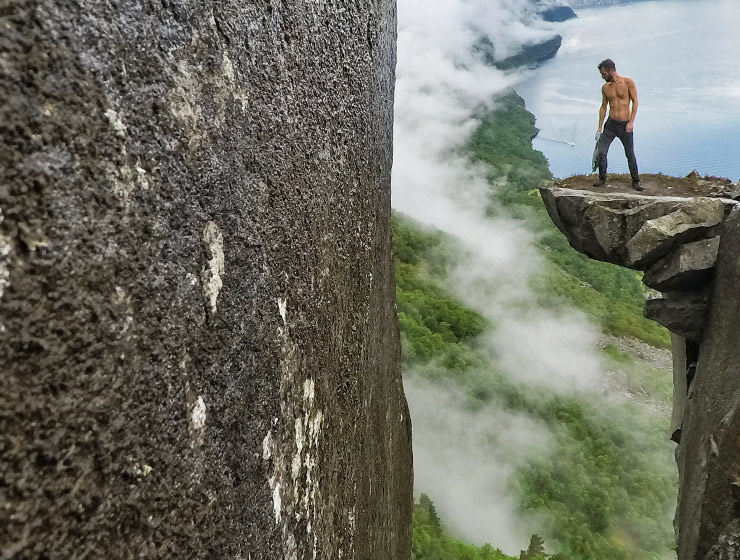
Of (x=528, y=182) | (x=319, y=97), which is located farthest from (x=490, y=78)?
(x=319, y=97)

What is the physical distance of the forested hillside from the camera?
16.5 m

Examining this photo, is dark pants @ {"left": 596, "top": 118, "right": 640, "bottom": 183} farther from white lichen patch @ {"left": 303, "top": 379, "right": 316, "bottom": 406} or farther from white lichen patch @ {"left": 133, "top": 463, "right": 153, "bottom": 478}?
white lichen patch @ {"left": 133, "top": 463, "right": 153, "bottom": 478}

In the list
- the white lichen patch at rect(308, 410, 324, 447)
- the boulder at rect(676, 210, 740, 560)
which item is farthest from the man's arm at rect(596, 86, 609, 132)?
the white lichen patch at rect(308, 410, 324, 447)

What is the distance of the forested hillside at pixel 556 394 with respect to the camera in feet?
54.3

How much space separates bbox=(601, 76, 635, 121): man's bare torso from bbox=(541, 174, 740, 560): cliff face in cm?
98

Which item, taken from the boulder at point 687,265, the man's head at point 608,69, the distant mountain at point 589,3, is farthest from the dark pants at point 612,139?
the distant mountain at point 589,3

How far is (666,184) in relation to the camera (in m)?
6.89

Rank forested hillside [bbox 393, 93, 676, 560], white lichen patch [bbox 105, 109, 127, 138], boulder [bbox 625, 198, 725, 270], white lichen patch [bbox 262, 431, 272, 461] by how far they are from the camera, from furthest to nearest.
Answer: forested hillside [bbox 393, 93, 676, 560] → boulder [bbox 625, 198, 725, 270] → white lichen patch [bbox 262, 431, 272, 461] → white lichen patch [bbox 105, 109, 127, 138]

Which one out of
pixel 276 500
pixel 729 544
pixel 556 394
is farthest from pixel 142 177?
pixel 556 394

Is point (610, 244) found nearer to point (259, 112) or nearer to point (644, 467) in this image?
point (259, 112)

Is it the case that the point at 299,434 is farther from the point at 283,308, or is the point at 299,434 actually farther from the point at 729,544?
the point at 729,544

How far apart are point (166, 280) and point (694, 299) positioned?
6234 mm

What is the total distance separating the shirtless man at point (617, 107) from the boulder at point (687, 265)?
1556 millimetres

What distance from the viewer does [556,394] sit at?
25.5 m
